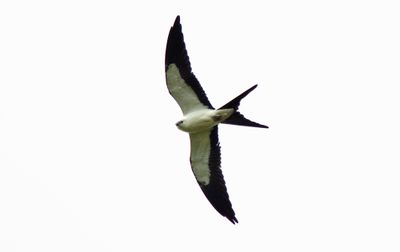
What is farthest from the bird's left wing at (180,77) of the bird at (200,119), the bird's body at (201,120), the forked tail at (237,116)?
the forked tail at (237,116)

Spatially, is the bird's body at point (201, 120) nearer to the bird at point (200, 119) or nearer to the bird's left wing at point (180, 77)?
the bird at point (200, 119)

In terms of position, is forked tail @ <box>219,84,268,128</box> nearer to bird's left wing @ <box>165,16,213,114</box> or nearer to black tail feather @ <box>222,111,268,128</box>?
black tail feather @ <box>222,111,268,128</box>

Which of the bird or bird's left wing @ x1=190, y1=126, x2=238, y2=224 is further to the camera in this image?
bird's left wing @ x1=190, y1=126, x2=238, y2=224

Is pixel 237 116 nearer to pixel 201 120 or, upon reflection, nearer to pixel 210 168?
pixel 201 120

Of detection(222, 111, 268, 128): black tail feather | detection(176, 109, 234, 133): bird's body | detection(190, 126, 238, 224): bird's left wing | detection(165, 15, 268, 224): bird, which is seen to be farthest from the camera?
detection(190, 126, 238, 224): bird's left wing

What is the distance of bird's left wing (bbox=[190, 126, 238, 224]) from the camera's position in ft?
54.6

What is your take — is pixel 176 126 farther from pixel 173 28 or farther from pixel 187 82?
pixel 173 28

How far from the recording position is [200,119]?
53.0ft

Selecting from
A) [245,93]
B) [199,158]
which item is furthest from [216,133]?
[245,93]

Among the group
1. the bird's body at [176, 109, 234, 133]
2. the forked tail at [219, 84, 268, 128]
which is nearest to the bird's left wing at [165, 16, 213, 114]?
the bird's body at [176, 109, 234, 133]

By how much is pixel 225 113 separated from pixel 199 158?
1589 millimetres

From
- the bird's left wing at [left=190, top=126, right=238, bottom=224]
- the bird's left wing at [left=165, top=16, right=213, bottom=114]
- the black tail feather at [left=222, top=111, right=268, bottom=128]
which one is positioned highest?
the bird's left wing at [left=165, top=16, right=213, bottom=114]

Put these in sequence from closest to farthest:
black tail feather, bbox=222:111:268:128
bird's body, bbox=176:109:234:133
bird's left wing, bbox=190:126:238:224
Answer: black tail feather, bbox=222:111:268:128 → bird's body, bbox=176:109:234:133 → bird's left wing, bbox=190:126:238:224

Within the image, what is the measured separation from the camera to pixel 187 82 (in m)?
15.9
